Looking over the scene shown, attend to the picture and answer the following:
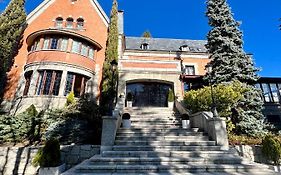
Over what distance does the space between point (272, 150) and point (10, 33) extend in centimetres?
1922

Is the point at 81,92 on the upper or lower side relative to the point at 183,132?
upper

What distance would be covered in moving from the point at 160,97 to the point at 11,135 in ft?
36.8

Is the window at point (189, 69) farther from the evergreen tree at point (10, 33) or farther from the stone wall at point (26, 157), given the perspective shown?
the evergreen tree at point (10, 33)

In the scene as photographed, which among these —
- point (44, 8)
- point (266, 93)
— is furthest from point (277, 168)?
point (44, 8)

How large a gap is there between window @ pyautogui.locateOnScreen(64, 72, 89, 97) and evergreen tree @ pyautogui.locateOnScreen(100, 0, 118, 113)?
1634 millimetres

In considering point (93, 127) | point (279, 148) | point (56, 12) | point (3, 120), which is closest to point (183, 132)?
point (279, 148)

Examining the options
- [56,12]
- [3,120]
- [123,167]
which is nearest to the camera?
[123,167]

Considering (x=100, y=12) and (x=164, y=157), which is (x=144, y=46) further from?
(x=164, y=157)

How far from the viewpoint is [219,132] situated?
7.04m

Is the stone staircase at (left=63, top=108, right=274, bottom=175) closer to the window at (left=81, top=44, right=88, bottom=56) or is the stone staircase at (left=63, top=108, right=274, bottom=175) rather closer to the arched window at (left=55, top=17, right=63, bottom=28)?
the window at (left=81, top=44, right=88, bottom=56)

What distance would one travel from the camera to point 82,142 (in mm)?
8375

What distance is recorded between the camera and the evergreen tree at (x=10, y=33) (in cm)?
1425

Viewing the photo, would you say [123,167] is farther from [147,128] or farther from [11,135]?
[11,135]

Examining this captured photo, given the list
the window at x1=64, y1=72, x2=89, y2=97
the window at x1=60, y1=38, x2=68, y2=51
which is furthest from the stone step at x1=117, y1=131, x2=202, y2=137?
the window at x1=60, y1=38, x2=68, y2=51
